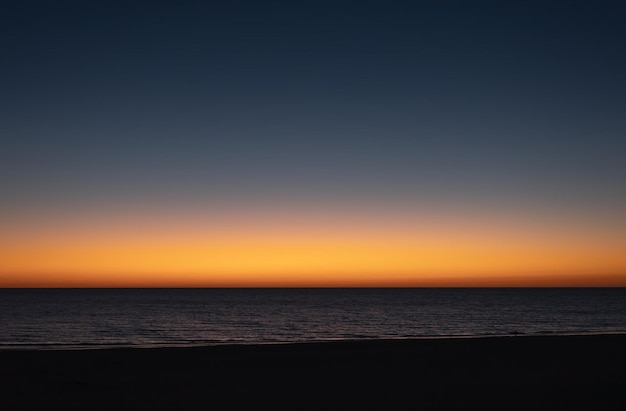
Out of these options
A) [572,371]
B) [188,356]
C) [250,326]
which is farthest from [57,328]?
[572,371]

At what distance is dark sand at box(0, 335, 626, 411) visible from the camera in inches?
496

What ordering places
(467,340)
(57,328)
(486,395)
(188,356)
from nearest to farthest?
(486,395), (188,356), (467,340), (57,328)

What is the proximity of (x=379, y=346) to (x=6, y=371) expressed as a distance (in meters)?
13.4

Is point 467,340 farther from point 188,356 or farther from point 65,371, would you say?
point 65,371

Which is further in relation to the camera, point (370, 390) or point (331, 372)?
point (331, 372)

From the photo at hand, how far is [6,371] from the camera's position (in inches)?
639

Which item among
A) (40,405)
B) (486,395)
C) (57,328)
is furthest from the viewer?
(57,328)

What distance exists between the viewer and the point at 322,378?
15555 millimetres

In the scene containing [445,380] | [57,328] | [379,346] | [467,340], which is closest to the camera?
[445,380]

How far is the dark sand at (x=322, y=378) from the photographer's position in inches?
496

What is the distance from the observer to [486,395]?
44.1ft

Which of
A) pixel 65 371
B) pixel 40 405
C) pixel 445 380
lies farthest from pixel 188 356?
pixel 445 380

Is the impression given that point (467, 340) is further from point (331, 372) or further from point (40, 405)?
point (40, 405)

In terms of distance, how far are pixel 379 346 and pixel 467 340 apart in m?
4.69
